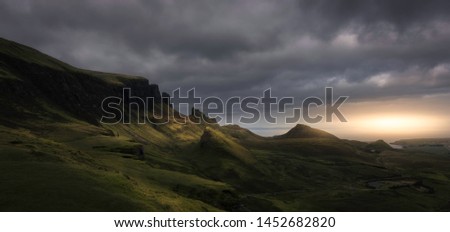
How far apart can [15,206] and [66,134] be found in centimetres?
15332

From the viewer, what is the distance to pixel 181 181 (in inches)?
5177

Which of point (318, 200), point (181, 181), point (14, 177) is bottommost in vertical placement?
point (318, 200)
